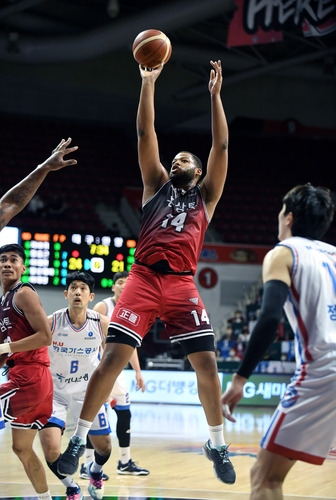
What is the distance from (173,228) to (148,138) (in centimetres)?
59

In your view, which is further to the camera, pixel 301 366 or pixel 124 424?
pixel 124 424

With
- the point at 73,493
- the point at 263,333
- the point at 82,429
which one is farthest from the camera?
the point at 73,493

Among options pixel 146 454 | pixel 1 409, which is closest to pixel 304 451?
pixel 1 409

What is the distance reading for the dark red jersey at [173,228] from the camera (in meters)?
5.18

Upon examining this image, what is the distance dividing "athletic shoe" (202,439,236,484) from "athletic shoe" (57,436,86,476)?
820 mm

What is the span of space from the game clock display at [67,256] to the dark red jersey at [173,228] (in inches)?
433

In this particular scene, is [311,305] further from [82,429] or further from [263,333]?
[82,429]

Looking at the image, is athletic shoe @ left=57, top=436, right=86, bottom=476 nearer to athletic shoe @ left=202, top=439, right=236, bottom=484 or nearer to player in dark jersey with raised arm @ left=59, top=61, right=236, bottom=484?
player in dark jersey with raised arm @ left=59, top=61, right=236, bottom=484

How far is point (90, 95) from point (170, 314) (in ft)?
59.5

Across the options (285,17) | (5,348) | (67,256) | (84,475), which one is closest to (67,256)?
(67,256)

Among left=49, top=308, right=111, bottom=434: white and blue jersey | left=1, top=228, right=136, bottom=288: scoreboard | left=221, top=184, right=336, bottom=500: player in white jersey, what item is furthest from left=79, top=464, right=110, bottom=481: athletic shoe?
left=1, top=228, right=136, bottom=288: scoreboard

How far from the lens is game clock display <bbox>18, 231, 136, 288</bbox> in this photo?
1623cm

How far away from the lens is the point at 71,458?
4812 millimetres

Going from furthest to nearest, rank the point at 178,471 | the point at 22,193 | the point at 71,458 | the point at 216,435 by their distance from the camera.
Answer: the point at 178,471, the point at 216,435, the point at 22,193, the point at 71,458
